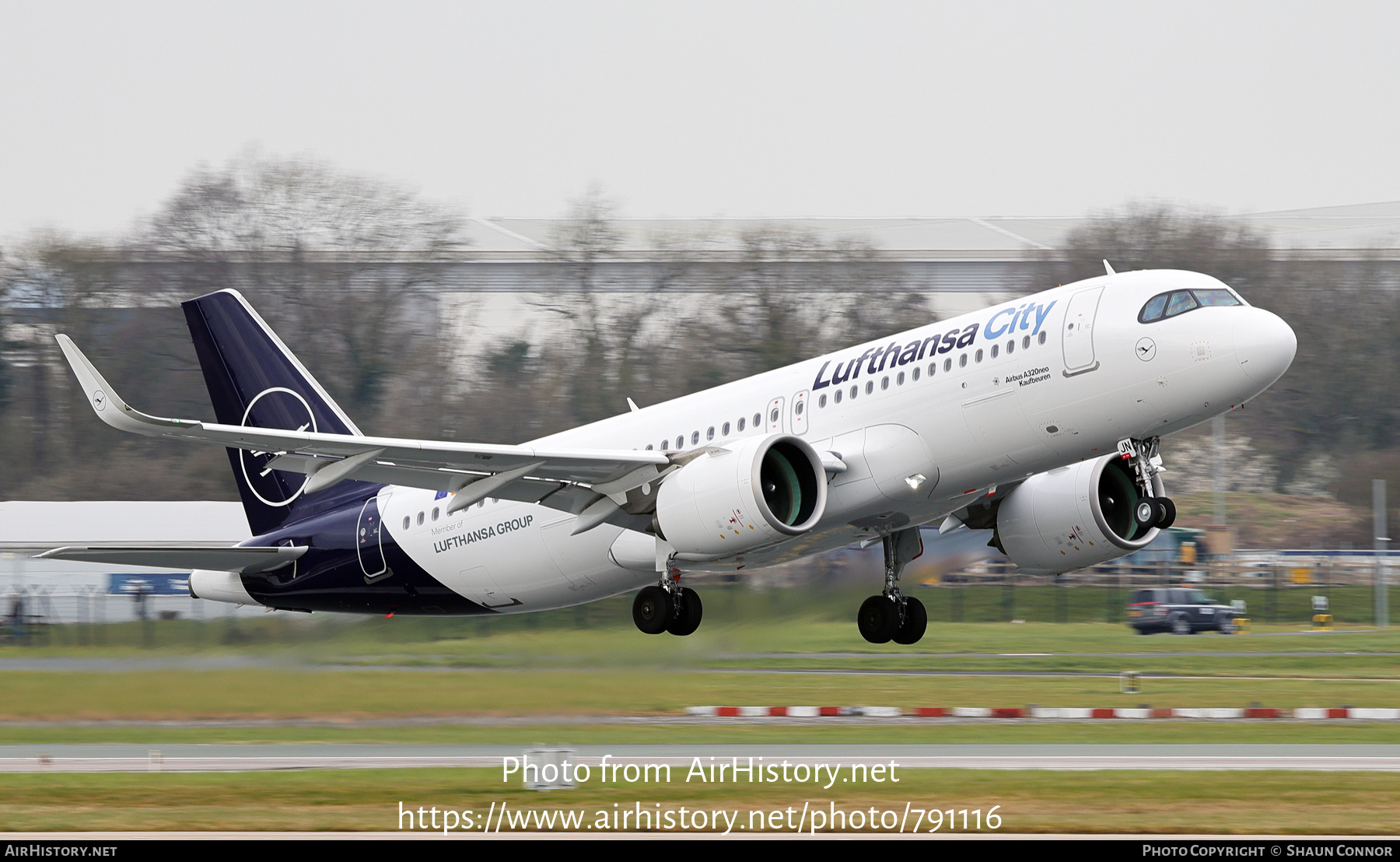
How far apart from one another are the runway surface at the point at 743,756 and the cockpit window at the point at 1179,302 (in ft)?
25.5

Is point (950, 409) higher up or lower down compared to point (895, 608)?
higher up

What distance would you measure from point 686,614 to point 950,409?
242 inches

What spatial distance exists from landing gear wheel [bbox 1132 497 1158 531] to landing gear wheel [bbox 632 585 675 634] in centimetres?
805

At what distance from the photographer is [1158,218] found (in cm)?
8525

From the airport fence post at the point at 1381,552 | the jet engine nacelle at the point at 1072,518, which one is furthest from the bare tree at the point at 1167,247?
the jet engine nacelle at the point at 1072,518

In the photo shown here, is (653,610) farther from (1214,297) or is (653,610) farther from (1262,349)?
(1262,349)

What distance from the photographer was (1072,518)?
29.7 m

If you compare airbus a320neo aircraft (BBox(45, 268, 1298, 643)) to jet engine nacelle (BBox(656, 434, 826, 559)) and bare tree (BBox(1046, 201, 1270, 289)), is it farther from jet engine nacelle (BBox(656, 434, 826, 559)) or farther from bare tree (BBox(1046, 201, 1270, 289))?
bare tree (BBox(1046, 201, 1270, 289))

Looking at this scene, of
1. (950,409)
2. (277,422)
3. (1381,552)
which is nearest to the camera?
(950,409)

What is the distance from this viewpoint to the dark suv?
56.0 metres

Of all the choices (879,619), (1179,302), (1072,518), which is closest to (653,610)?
(879,619)

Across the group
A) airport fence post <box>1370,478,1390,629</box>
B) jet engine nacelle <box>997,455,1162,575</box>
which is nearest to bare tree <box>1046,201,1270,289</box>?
airport fence post <box>1370,478,1390,629</box>
